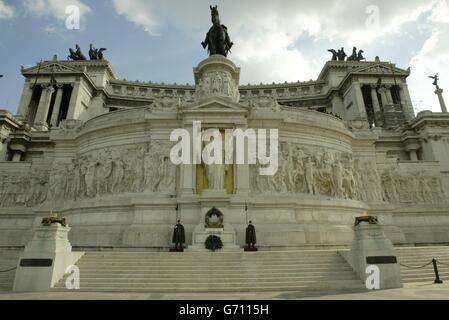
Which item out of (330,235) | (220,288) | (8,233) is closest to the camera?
(220,288)

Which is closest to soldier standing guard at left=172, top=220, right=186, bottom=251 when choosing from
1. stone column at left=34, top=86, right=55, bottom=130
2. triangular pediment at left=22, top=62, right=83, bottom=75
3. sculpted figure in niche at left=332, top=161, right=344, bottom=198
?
sculpted figure in niche at left=332, top=161, right=344, bottom=198

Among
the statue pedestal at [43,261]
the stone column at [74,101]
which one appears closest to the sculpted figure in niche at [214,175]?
the statue pedestal at [43,261]

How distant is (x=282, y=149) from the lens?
67.4 feet

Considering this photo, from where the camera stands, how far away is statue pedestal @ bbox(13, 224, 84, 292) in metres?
Result: 10.5

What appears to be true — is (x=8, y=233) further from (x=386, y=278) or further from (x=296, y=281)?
(x=386, y=278)

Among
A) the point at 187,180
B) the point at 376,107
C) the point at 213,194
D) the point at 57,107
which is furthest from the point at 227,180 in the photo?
the point at 376,107

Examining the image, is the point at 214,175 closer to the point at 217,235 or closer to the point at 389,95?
the point at 217,235

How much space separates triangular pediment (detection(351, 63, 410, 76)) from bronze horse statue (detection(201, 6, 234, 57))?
1668 inches

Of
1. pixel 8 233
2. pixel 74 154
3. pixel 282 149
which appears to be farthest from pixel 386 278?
pixel 8 233

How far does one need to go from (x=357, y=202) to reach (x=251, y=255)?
39.3 ft

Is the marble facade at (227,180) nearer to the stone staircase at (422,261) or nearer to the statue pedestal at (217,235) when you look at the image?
the statue pedestal at (217,235)

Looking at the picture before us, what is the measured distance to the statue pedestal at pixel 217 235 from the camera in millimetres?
15893

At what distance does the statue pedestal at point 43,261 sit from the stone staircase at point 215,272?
0.52 m

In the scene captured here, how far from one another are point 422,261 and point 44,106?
63980 mm
